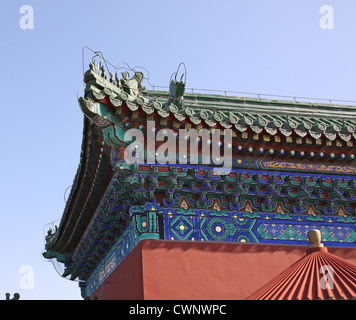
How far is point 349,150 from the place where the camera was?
1148cm

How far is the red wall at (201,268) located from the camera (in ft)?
33.4

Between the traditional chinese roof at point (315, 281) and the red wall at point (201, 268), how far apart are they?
2366mm

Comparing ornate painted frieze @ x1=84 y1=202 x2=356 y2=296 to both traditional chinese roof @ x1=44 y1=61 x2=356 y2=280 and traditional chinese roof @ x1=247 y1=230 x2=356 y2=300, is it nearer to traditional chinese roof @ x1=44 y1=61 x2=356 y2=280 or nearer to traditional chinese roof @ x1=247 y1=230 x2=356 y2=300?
traditional chinese roof @ x1=44 y1=61 x2=356 y2=280

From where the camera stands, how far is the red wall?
33.4 ft

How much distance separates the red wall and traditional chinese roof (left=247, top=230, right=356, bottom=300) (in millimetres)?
2366

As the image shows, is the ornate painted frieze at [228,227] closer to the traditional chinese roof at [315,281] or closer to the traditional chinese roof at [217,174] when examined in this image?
the traditional chinese roof at [217,174]

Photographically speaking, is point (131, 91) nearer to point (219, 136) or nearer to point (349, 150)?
point (219, 136)

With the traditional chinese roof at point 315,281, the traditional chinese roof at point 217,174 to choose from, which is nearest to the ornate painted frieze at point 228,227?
the traditional chinese roof at point 217,174

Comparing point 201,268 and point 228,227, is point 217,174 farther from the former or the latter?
point 201,268

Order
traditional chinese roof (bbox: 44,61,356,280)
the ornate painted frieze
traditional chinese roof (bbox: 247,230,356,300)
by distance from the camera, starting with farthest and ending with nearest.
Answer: the ornate painted frieze → traditional chinese roof (bbox: 44,61,356,280) → traditional chinese roof (bbox: 247,230,356,300)

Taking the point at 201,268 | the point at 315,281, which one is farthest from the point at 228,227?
the point at 315,281

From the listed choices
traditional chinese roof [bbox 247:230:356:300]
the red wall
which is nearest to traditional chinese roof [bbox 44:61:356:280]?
the red wall
